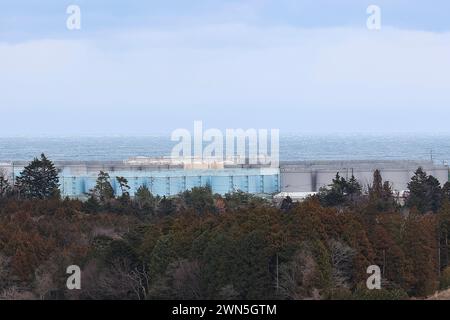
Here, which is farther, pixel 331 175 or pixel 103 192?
pixel 331 175

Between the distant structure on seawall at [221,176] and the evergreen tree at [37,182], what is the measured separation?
5585 mm

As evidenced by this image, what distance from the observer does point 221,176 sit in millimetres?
36688

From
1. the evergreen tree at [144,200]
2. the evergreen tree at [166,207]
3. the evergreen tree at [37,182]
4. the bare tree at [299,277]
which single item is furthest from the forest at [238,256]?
the evergreen tree at [37,182]

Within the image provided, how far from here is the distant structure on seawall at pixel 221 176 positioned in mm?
35531

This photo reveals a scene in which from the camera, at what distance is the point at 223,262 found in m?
15.5

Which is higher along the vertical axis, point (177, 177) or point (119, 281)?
point (177, 177)

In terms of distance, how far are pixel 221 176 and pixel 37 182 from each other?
967 cm

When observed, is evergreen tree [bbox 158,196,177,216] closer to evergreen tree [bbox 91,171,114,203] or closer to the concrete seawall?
evergreen tree [bbox 91,171,114,203]

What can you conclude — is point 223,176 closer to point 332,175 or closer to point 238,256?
point 332,175

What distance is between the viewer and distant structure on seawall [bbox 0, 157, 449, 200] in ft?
117

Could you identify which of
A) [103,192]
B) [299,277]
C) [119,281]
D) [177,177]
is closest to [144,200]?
[103,192]
